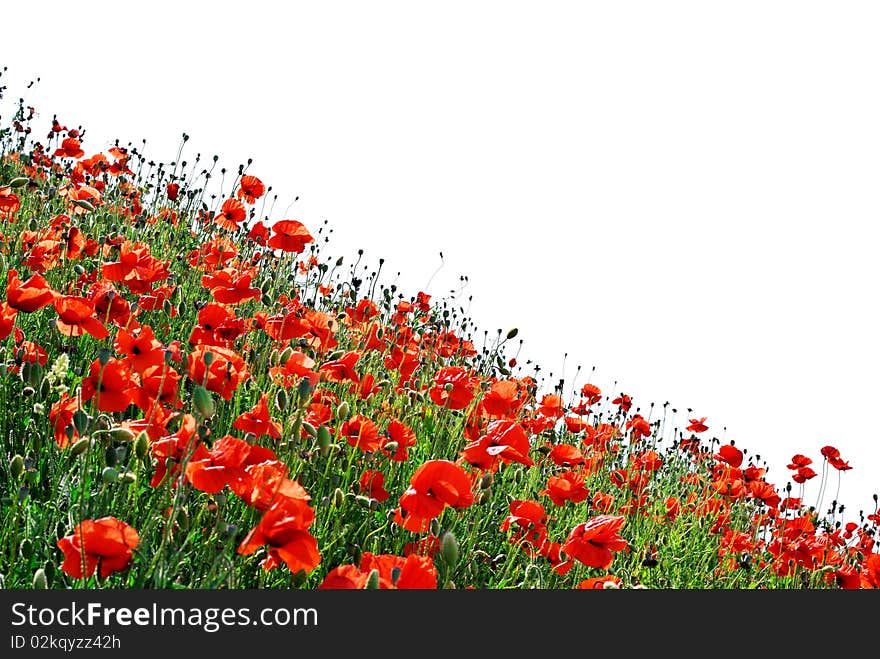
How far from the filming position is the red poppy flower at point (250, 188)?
14.0 feet

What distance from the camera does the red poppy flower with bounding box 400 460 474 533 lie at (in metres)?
1.77

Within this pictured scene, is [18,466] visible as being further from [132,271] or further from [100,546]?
[132,271]

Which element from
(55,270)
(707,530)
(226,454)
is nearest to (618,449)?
(707,530)

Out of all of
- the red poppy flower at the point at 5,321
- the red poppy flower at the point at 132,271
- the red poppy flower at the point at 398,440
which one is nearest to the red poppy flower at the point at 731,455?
the red poppy flower at the point at 398,440

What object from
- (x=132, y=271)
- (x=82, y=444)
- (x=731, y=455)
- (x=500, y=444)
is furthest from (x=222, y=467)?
(x=731, y=455)

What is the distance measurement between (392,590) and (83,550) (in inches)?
22.8

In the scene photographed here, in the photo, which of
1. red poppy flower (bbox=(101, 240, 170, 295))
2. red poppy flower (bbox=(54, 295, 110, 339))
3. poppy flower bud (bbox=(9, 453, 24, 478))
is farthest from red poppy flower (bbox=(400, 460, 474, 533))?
red poppy flower (bbox=(101, 240, 170, 295))

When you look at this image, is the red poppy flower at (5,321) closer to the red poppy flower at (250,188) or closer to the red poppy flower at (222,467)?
the red poppy flower at (222,467)

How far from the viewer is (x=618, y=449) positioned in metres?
5.97

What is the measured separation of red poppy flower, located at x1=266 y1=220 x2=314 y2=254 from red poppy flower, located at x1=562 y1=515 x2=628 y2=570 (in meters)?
1.75

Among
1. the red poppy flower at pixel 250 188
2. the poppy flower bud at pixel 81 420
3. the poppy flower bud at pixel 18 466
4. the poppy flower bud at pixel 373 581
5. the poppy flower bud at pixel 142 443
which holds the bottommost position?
the poppy flower bud at pixel 373 581

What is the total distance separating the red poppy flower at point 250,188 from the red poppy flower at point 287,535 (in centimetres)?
308

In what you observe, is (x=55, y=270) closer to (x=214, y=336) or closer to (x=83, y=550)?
(x=214, y=336)

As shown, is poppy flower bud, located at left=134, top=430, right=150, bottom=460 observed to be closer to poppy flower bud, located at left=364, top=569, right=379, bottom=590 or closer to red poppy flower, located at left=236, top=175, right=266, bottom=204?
poppy flower bud, located at left=364, top=569, right=379, bottom=590
